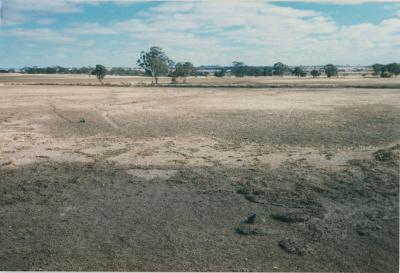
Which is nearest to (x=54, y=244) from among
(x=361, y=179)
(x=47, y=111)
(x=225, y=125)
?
(x=361, y=179)

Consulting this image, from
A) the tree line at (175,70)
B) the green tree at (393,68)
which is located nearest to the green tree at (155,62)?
the tree line at (175,70)

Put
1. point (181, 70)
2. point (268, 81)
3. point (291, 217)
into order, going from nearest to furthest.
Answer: point (291, 217)
point (268, 81)
point (181, 70)

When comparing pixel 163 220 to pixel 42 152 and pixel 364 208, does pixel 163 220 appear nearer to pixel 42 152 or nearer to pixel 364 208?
pixel 364 208

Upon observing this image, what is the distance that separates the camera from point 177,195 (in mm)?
9625

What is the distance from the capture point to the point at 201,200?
9234mm

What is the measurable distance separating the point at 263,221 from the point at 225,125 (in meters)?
13.1

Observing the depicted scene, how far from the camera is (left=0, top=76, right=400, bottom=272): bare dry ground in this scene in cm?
657

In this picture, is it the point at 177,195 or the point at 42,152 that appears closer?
the point at 177,195

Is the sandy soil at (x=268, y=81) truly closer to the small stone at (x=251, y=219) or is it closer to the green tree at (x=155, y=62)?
the green tree at (x=155, y=62)

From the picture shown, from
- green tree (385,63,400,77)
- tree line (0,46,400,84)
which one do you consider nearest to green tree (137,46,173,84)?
tree line (0,46,400,84)

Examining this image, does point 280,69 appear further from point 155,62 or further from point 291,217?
point 291,217

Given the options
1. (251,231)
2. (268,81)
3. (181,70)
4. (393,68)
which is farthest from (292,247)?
(393,68)

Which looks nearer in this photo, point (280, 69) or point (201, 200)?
point (201, 200)

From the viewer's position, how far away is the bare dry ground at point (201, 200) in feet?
21.6
